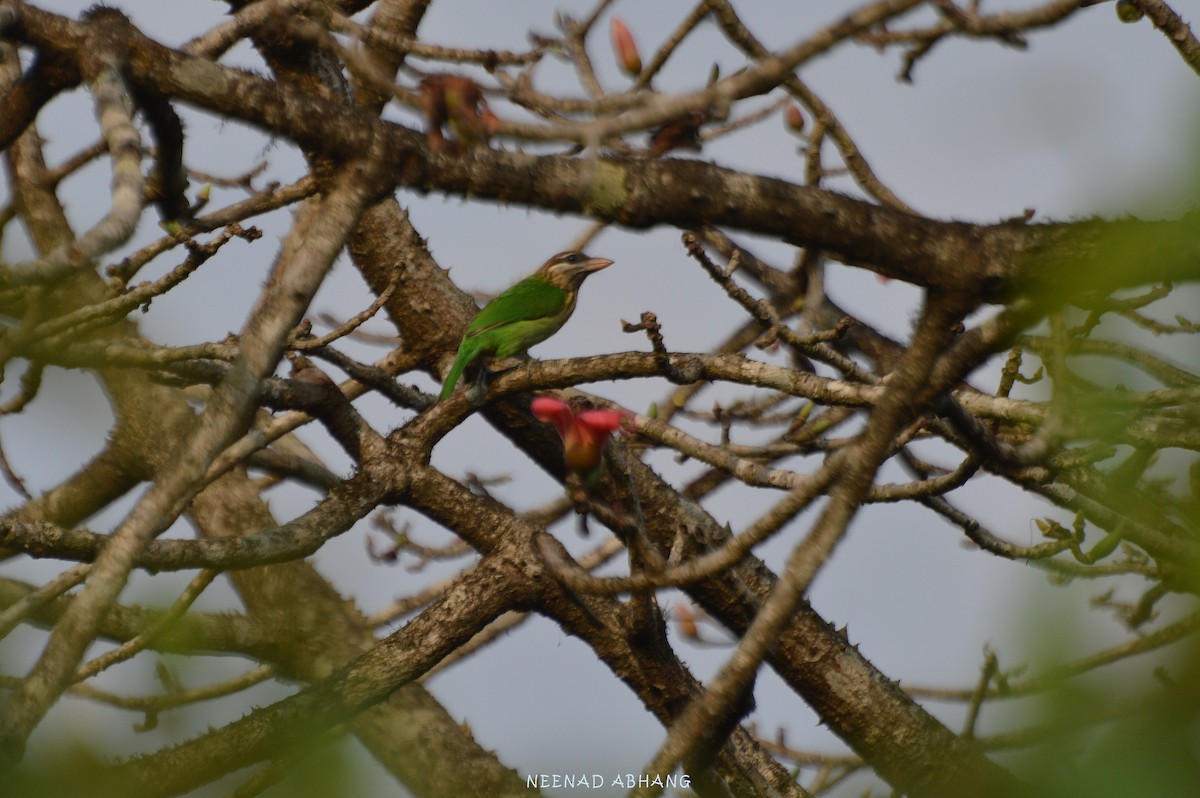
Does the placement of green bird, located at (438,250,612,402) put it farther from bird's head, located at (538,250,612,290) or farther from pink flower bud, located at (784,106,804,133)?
pink flower bud, located at (784,106,804,133)

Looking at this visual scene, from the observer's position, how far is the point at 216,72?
2.83 m

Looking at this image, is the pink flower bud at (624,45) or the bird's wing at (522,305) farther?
the bird's wing at (522,305)

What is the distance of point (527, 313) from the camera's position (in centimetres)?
656

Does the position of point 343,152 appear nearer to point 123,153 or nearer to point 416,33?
point 123,153

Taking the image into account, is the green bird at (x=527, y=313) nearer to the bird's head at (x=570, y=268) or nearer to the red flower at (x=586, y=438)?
the bird's head at (x=570, y=268)

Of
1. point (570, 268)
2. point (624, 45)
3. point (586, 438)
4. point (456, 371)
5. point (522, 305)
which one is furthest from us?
point (570, 268)

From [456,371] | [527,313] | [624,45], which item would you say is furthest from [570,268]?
[624,45]

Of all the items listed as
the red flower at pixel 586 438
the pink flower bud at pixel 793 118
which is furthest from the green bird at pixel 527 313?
the red flower at pixel 586 438

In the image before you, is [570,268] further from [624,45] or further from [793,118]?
[624,45]

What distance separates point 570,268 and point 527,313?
2.52 ft

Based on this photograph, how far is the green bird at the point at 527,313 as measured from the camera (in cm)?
579

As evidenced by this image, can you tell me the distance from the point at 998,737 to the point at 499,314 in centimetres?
522

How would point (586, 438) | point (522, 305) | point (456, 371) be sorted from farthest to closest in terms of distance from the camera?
point (522, 305) → point (456, 371) → point (586, 438)

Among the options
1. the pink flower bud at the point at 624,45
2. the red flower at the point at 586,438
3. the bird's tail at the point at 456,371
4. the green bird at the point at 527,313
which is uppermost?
the green bird at the point at 527,313
